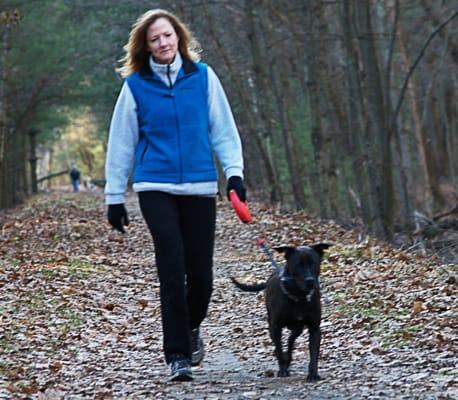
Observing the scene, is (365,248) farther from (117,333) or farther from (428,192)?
(428,192)

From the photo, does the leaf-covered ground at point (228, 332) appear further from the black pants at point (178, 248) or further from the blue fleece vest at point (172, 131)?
the blue fleece vest at point (172, 131)

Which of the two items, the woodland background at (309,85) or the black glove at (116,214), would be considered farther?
the woodland background at (309,85)

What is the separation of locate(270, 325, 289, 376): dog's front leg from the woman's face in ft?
6.75

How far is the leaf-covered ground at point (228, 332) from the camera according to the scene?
7801mm

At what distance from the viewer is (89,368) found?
9.12 metres

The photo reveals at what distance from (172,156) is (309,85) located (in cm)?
1807

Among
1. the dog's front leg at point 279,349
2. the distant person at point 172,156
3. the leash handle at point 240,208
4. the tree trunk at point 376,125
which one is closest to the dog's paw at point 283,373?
the dog's front leg at point 279,349

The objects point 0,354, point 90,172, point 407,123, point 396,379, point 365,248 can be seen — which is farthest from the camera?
point 90,172

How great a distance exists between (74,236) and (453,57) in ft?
37.1

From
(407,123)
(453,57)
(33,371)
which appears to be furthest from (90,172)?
(33,371)

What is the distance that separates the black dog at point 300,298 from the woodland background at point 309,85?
10.5 meters

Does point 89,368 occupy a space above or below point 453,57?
below

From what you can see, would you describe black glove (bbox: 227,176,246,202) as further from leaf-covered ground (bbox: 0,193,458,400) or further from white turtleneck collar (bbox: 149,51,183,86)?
leaf-covered ground (bbox: 0,193,458,400)

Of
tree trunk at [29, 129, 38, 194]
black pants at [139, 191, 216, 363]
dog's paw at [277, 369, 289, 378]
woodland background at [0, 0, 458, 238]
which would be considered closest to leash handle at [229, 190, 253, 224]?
black pants at [139, 191, 216, 363]
